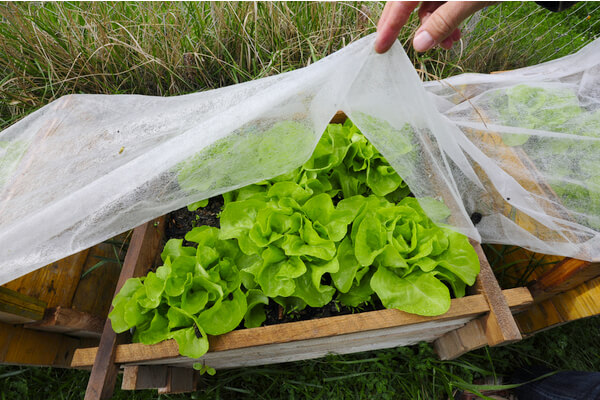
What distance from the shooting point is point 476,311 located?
84 centimetres

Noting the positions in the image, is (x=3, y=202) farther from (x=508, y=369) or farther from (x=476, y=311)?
(x=508, y=369)

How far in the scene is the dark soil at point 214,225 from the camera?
0.98 m

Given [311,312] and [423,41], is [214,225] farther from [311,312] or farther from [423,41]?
[423,41]

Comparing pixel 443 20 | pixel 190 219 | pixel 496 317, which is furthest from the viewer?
pixel 190 219

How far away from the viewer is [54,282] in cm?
107

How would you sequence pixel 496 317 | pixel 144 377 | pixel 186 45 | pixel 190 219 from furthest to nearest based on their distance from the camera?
pixel 186 45 → pixel 190 219 → pixel 144 377 → pixel 496 317

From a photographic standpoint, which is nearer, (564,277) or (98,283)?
(564,277)

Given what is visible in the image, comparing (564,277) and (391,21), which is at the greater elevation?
(391,21)

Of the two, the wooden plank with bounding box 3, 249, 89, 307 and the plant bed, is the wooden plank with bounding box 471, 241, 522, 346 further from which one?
the wooden plank with bounding box 3, 249, 89, 307

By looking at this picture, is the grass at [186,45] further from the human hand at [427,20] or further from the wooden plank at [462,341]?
the wooden plank at [462,341]

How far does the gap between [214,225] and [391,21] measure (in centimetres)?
78

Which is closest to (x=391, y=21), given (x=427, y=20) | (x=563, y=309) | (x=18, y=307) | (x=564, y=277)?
(x=427, y=20)

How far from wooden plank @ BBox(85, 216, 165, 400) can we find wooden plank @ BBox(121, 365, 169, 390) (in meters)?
0.03

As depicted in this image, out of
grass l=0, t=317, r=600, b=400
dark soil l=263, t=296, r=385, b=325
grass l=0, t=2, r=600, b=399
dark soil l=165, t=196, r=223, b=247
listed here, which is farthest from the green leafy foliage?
grass l=0, t=2, r=600, b=399
